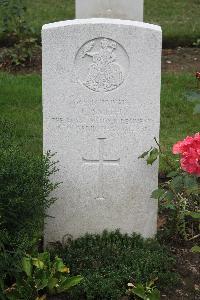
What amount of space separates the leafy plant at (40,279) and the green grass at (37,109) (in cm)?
205

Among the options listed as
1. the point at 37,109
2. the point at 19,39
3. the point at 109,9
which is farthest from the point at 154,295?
the point at 19,39

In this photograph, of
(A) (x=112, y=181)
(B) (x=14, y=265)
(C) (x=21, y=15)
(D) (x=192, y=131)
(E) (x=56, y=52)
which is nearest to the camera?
(B) (x=14, y=265)

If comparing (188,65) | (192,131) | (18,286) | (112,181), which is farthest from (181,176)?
(188,65)

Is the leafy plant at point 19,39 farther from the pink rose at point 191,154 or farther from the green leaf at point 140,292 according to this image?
the green leaf at point 140,292

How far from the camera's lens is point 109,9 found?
6551 mm

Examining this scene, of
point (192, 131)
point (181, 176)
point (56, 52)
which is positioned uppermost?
point (56, 52)

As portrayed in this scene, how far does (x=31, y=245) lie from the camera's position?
4.07 m

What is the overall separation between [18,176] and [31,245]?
0.39 m

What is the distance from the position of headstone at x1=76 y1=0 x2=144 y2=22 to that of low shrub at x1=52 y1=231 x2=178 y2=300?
257 centimetres

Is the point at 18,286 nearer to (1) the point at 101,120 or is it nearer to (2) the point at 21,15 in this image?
(1) the point at 101,120

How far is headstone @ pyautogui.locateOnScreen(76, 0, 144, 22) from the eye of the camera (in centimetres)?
650

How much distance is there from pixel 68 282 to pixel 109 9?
3187mm

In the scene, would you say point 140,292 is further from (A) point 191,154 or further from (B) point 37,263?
(A) point 191,154

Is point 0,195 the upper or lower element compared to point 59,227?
upper
